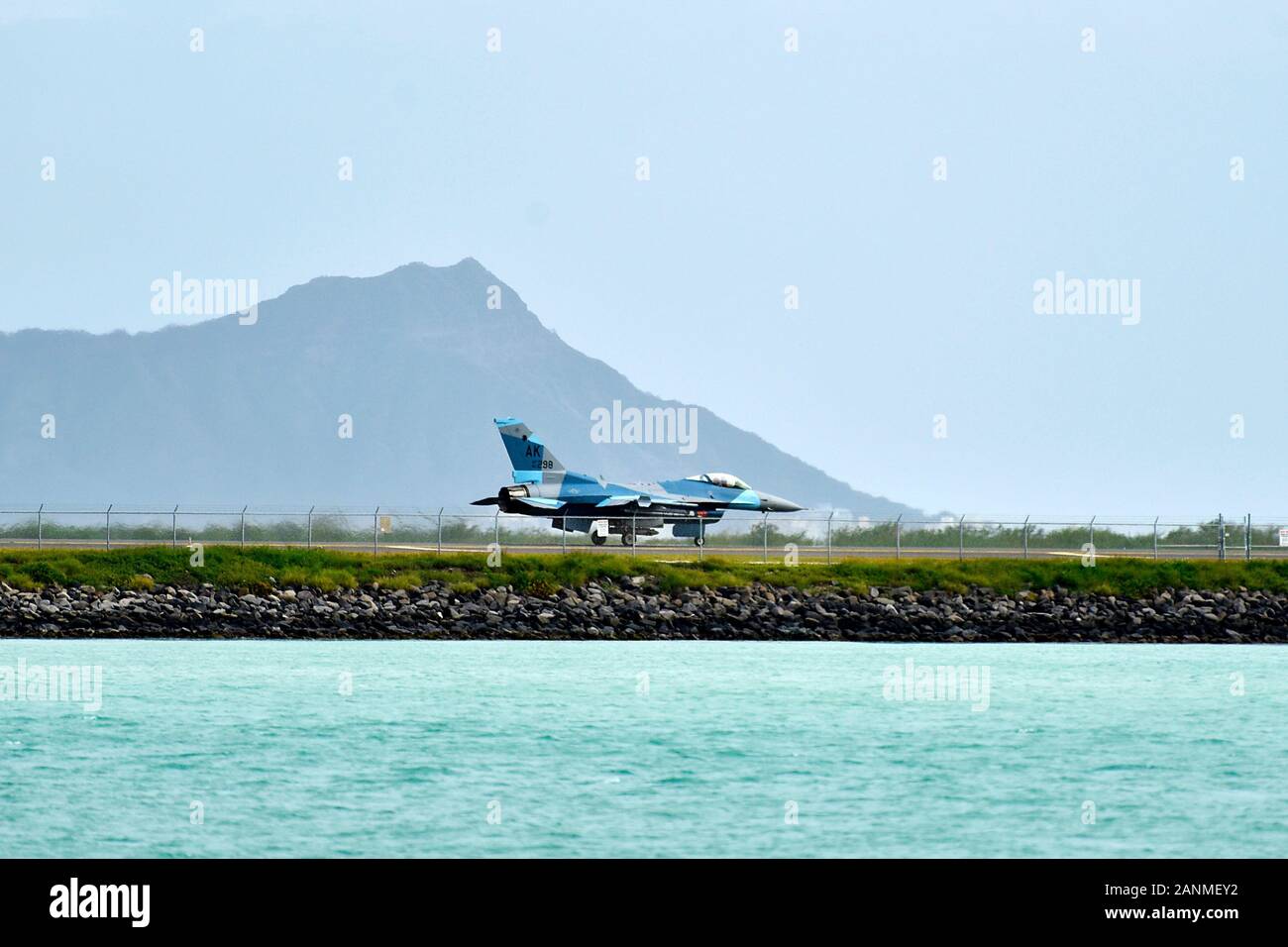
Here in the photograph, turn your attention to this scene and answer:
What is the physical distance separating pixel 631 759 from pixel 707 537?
4160 cm

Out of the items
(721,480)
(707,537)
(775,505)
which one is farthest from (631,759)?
(775,505)

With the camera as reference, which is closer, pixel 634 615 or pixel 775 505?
pixel 634 615

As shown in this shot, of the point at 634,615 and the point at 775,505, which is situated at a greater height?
the point at 775,505

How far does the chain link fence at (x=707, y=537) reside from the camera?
69.5 m

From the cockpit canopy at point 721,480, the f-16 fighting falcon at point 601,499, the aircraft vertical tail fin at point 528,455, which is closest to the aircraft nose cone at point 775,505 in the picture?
the f-16 fighting falcon at point 601,499

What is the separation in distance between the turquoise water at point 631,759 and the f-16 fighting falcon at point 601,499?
23.0 meters

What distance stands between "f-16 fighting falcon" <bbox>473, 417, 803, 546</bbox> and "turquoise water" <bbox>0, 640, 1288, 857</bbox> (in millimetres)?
23032

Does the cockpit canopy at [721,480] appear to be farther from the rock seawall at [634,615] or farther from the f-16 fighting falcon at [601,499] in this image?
the rock seawall at [634,615]

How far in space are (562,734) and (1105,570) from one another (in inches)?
1362

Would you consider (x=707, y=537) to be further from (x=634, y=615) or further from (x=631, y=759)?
(x=631, y=759)

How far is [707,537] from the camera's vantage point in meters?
75.2

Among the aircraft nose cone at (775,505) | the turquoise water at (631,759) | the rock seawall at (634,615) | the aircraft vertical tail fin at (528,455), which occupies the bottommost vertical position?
the turquoise water at (631,759)

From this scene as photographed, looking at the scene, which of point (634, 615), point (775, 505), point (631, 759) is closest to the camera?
point (631, 759)
